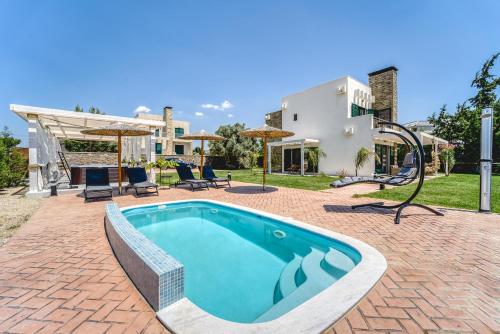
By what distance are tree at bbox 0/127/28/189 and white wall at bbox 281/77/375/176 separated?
1942 centimetres

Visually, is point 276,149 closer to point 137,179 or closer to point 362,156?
point 362,156

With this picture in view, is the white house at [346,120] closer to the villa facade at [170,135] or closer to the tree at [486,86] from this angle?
the tree at [486,86]

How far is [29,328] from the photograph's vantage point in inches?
79.0

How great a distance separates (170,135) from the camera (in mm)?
31938

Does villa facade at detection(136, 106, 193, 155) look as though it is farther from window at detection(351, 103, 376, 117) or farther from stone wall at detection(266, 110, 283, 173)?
window at detection(351, 103, 376, 117)

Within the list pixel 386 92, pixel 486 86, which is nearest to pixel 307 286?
pixel 386 92

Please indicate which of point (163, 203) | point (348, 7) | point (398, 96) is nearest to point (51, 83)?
point (163, 203)

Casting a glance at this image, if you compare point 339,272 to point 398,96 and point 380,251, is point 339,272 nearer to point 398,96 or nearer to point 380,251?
point 380,251

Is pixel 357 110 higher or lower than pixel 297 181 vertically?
higher

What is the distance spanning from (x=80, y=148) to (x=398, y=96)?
36606 mm

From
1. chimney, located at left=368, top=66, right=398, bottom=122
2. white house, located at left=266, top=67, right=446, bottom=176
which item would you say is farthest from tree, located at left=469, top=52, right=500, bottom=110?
chimney, located at left=368, top=66, right=398, bottom=122

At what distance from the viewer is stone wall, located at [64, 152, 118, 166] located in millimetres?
20922

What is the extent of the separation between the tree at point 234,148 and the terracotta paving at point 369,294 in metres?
23.5

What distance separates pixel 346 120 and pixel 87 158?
78.9ft
